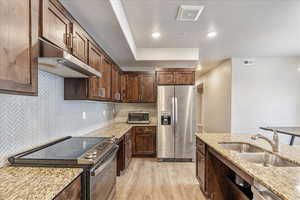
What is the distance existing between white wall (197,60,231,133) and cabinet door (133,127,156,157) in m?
2.37

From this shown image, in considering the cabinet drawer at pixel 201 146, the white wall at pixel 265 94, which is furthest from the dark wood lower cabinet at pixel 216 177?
the white wall at pixel 265 94

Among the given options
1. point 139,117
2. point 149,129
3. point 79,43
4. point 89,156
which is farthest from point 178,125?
point 89,156

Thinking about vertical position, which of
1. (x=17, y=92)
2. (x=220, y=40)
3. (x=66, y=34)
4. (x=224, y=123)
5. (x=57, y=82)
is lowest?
(x=224, y=123)

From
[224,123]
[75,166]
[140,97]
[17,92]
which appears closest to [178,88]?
[140,97]

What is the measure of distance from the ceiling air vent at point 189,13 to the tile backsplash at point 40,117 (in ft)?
6.13

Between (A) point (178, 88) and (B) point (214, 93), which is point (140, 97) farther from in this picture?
(B) point (214, 93)

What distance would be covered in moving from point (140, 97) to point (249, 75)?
3.17 meters

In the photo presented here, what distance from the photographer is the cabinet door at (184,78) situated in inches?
186

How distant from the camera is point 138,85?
5062mm

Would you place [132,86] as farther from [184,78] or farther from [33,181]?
[33,181]

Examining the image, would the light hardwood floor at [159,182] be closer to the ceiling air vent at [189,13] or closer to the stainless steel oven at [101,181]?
the stainless steel oven at [101,181]

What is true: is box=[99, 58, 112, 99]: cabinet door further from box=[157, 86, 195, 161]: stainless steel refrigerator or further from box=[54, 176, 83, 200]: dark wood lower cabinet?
box=[54, 176, 83, 200]: dark wood lower cabinet

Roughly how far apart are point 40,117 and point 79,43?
92cm

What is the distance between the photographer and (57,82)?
2367 mm
